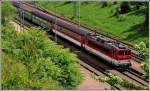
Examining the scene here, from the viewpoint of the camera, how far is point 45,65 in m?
35.0

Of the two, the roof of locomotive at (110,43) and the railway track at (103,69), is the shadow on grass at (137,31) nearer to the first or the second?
the railway track at (103,69)

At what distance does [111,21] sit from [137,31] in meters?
10.8

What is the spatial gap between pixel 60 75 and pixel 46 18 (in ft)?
128

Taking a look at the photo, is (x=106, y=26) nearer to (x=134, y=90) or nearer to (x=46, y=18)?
(x=46, y=18)

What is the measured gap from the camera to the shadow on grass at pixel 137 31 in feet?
216

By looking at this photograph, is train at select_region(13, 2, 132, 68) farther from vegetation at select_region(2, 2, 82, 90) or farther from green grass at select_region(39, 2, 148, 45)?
vegetation at select_region(2, 2, 82, 90)

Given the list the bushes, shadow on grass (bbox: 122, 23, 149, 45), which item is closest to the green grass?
shadow on grass (bbox: 122, 23, 149, 45)

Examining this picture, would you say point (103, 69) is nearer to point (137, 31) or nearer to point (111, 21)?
point (137, 31)

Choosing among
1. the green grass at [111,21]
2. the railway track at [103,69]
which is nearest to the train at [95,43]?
the railway track at [103,69]

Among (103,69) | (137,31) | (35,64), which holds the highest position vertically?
(35,64)

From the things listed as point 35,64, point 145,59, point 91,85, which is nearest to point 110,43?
point 91,85

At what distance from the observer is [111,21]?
78.6 meters

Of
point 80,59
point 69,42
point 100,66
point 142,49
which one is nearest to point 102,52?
point 100,66

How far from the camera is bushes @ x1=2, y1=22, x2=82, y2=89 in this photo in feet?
110
